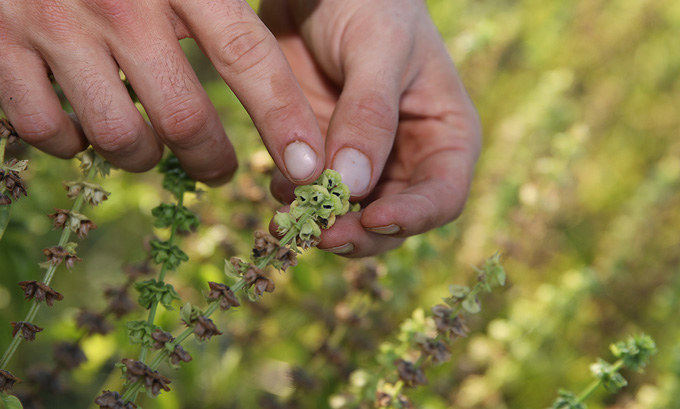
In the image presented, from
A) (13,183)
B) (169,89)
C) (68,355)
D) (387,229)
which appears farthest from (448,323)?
(68,355)

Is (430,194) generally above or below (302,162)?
above

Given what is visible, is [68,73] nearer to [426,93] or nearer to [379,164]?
[379,164]

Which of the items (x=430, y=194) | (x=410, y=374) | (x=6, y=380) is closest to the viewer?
(x=6, y=380)

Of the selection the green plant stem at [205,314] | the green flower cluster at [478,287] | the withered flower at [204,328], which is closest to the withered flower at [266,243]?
the green plant stem at [205,314]

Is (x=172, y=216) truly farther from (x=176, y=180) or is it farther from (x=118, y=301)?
(x=118, y=301)

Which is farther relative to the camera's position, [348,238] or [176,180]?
[176,180]

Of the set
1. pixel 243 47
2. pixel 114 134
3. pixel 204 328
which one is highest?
pixel 243 47
